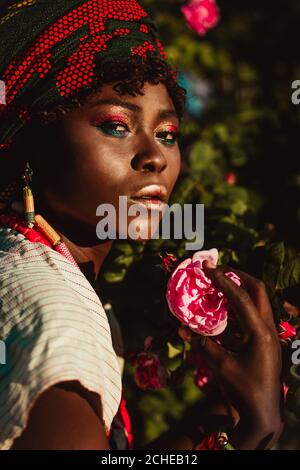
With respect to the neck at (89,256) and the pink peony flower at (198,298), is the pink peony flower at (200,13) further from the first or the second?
the pink peony flower at (198,298)

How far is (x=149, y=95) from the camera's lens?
2523 millimetres

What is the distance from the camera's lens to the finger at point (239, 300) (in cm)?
208

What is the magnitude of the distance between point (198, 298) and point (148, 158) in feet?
1.98

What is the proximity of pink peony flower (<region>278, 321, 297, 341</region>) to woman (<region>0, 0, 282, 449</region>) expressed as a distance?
21 cm

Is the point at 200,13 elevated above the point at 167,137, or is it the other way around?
the point at 200,13

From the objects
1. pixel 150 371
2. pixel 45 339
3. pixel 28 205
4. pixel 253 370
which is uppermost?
pixel 28 205

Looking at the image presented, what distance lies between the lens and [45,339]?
1777 millimetres

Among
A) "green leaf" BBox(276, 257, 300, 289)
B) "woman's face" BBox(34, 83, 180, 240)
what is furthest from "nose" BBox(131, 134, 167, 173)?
"green leaf" BBox(276, 257, 300, 289)

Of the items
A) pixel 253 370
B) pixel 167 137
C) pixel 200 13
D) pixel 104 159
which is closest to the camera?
pixel 253 370

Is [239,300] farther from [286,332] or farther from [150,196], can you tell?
[150,196]

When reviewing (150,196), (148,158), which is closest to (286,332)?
(150,196)

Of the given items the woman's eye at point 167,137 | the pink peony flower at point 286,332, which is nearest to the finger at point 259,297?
the pink peony flower at point 286,332

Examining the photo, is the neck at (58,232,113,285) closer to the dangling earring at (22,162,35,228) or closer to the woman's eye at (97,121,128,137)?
the dangling earring at (22,162,35,228)

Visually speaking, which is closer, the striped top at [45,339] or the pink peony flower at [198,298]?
the striped top at [45,339]
